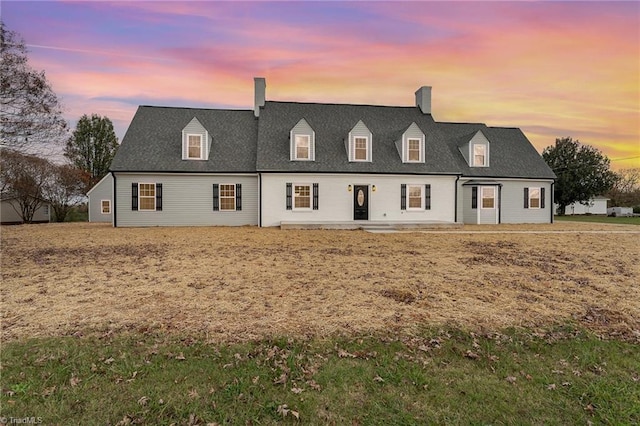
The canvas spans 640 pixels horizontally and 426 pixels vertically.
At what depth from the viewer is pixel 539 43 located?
14438 mm

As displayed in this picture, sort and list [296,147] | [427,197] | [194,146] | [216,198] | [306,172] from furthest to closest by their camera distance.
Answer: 1. [427,197]
2. [296,147]
3. [194,146]
4. [216,198]
5. [306,172]

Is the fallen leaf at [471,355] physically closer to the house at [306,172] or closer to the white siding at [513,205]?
the house at [306,172]

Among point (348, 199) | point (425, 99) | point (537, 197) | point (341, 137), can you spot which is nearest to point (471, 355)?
point (348, 199)

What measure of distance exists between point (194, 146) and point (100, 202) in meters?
13.9

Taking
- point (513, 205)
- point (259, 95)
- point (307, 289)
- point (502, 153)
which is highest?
point (259, 95)

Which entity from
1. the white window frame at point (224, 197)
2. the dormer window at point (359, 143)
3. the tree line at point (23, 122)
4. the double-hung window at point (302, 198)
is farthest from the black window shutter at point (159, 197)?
the dormer window at point (359, 143)

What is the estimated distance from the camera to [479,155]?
72.2 ft

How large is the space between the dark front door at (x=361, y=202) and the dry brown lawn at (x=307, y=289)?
27.7 feet

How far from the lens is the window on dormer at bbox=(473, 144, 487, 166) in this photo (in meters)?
22.0

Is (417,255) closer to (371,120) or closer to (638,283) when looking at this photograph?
(638,283)

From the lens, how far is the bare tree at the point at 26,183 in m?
24.2

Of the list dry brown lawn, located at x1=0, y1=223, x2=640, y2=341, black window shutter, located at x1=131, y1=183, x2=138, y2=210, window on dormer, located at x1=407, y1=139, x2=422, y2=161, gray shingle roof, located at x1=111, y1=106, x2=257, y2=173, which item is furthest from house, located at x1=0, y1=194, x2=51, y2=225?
window on dormer, located at x1=407, y1=139, x2=422, y2=161

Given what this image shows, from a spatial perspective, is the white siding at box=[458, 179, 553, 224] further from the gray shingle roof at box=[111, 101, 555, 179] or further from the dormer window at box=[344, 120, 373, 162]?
the dormer window at box=[344, 120, 373, 162]

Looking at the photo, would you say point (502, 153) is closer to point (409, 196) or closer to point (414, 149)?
point (414, 149)
